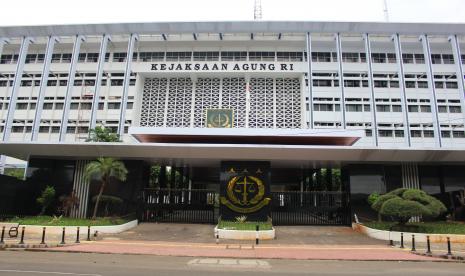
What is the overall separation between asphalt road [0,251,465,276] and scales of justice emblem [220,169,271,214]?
10.3m

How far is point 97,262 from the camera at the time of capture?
11422mm

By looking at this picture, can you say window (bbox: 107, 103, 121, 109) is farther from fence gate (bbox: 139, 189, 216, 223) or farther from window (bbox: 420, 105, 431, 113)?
window (bbox: 420, 105, 431, 113)

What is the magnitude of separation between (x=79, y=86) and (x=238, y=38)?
2308 centimetres

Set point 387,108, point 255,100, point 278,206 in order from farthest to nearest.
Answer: point 387,108
point 255,100
point 278,206

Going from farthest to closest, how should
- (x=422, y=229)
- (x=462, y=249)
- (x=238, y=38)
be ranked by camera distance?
1. (x=238, y=38)
2. (x=422, y=229)
3. (x=462, y=249)

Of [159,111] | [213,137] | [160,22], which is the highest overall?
[160,22]

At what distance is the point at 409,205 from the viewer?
58.8 feet

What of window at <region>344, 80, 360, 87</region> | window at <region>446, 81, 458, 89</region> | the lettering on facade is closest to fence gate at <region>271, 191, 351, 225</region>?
the lettering on facade

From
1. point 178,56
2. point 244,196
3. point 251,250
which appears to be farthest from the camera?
point 178,56

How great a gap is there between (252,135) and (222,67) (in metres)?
15.6

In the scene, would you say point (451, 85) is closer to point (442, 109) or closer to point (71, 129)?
point (442, 109)

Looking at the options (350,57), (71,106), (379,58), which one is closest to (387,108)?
(379,58)

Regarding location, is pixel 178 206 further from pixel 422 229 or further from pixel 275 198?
pixel 422 229

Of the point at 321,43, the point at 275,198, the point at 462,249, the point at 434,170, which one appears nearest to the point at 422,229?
the point at 462,249
